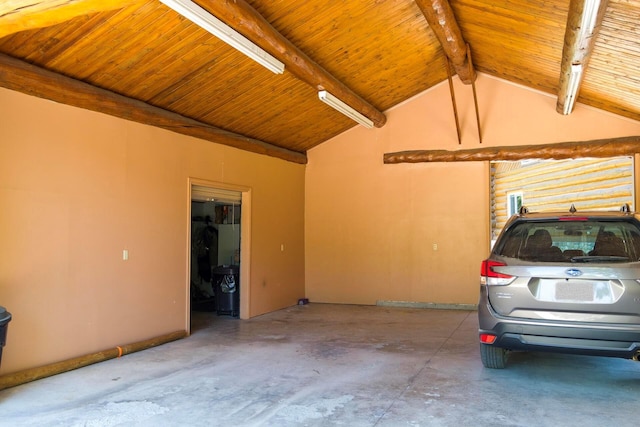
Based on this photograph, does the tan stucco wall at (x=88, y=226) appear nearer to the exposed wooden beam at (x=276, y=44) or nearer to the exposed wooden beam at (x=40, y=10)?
the exposed wooden beam at (x=40, y=10)

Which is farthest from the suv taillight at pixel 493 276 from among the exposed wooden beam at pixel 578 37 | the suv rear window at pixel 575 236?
the exposed wooden beam at pixel 578 37

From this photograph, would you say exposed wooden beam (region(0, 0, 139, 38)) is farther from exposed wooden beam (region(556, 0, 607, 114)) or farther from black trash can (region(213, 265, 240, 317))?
→ black trash can (region(213, 265, 240, 317))

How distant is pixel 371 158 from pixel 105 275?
570cm

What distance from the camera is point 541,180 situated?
42.0ft

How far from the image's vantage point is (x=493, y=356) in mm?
4480

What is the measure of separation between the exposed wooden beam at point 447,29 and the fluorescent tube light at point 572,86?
1.50m

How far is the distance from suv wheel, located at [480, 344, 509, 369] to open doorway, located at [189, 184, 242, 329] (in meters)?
4.27

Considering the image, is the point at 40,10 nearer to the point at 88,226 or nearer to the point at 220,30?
the point at 220,30

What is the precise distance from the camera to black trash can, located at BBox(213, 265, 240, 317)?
26.1 feet

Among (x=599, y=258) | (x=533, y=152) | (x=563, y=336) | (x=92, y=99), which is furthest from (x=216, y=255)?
(x=599, y=258)

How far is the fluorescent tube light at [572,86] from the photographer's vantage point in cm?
553

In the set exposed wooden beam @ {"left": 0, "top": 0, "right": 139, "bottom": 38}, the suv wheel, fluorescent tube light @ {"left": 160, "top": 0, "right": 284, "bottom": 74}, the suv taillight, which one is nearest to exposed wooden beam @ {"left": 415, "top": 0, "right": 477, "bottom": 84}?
fluorescent tube light @ {"left": 160, "top": 0, "right": 284, "bottom": 74}

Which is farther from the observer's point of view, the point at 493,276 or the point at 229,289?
the point at 229,289

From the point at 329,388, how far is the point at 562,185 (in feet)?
34.3
